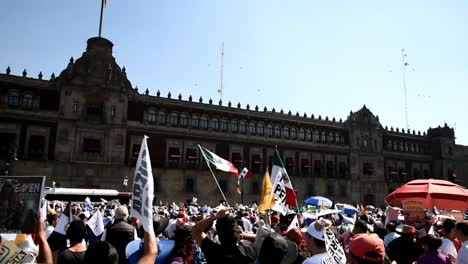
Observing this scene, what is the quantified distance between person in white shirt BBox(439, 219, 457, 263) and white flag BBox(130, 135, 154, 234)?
175 inches

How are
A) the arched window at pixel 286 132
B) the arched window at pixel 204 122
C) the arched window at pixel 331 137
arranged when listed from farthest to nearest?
the arched window at pixel 331 137 → the arched window at pixel 286 132 → the arched window at pixel 204 122

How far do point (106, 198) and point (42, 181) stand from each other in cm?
2636

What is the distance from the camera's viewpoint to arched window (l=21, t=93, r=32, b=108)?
33216mm

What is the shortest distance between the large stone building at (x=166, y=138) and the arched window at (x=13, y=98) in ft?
0.25

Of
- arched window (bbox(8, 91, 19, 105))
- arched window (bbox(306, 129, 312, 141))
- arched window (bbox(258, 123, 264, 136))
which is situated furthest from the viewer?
arched window (bbox(306, 129, 312, 141))

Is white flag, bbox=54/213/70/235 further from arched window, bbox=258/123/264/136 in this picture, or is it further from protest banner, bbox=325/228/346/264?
arched window, bbox=258/123/264/136

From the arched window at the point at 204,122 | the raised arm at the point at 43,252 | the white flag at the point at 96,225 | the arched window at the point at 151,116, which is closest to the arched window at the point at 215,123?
the arched window at the point at 204,122

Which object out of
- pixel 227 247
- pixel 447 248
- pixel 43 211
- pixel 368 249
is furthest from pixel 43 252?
Result: pixel 447 248

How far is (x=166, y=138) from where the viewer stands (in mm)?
38062

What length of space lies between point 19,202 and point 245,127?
38.4 metres

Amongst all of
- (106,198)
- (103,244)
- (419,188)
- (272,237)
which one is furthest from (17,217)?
(106,198)

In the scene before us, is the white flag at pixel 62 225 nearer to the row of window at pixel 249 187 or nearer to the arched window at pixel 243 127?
the row of window at pixel 249 187

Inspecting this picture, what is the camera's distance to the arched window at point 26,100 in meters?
33.2

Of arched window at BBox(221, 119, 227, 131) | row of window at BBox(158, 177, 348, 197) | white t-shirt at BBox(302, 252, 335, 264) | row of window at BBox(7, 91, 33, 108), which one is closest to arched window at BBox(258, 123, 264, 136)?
arched window at BBox(221, 119, 227, 131)
